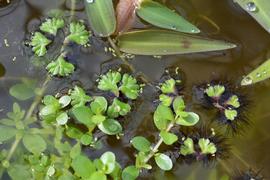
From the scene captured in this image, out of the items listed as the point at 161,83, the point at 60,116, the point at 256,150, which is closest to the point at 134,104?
the point at 161,83

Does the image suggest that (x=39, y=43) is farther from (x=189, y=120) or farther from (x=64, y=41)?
(x=189, y=120)

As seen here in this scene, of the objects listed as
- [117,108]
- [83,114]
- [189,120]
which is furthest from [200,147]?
[83,114]

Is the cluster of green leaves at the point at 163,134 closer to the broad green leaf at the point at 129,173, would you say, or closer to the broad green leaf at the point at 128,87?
the broad green leaf at the point at 129,173

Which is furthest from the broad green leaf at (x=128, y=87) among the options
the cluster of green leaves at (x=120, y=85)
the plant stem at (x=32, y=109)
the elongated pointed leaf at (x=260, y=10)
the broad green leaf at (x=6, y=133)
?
the elongated pointed leaf at (x=260, y=10)

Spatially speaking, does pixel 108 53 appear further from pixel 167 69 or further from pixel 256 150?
pixel 256 150

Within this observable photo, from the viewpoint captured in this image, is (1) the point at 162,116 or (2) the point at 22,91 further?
(2) the point at 22,91

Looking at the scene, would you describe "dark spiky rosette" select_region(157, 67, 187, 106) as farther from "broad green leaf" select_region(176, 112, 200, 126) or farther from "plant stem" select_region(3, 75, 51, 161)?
"plant stem" select_region(3, 75, 51, 161)
